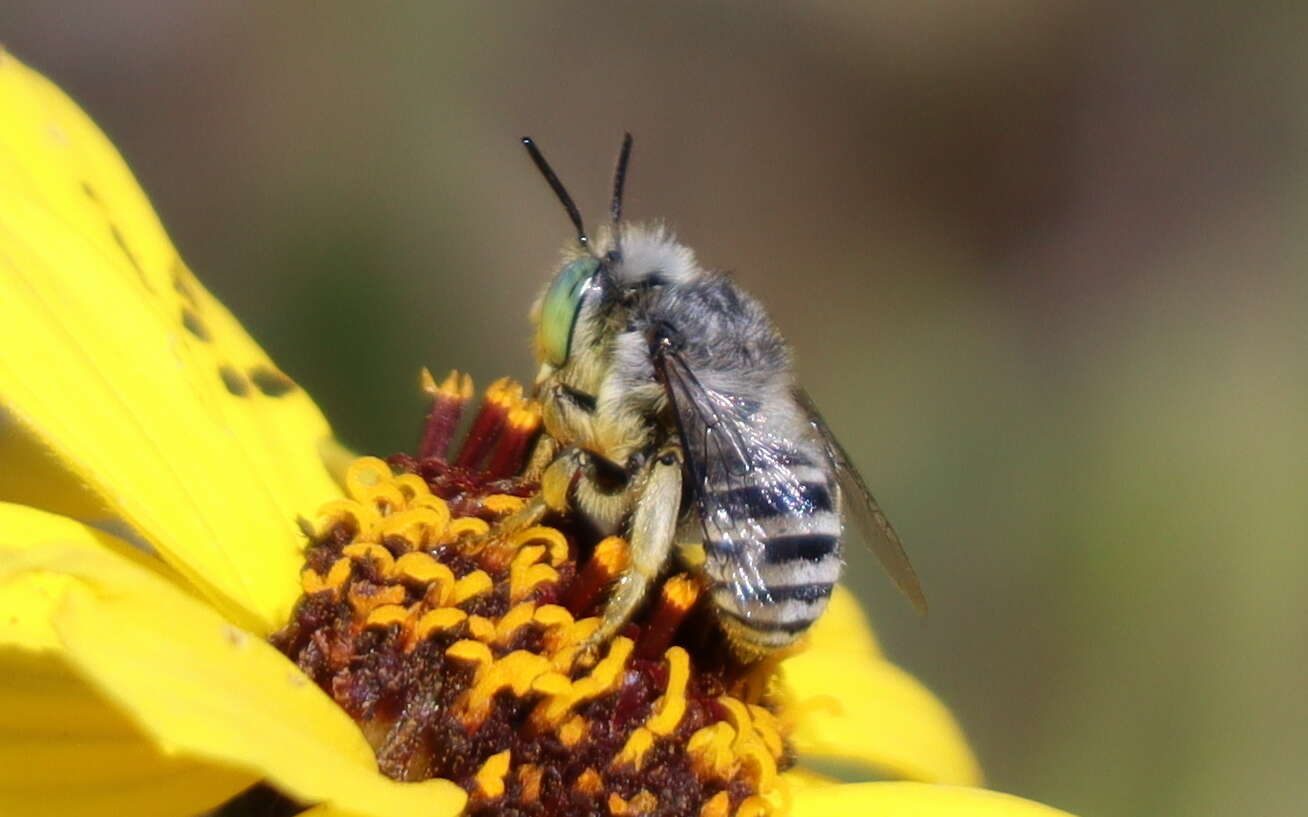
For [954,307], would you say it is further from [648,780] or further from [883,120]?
[648,780]

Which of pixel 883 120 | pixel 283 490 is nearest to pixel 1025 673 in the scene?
pixel 883 120

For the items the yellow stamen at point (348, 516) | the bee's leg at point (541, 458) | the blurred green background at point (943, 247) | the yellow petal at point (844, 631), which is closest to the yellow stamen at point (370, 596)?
the yellow stamen at point (348, 516)

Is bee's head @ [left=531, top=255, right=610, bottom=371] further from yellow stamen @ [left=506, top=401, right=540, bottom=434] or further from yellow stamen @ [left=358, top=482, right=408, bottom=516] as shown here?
yellow stamen @ [left=358, top=482, right=408, bottom=516]

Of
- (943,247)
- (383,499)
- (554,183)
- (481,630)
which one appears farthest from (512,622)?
(943,247)

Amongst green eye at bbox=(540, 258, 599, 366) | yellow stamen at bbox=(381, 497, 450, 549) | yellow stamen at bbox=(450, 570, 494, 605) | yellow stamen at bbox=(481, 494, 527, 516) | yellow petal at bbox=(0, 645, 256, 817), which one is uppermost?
green eye at bbox=(540, 258, 599, 366)

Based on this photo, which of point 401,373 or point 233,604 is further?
point 401,373

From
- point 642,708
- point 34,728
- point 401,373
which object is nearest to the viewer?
point 34,728

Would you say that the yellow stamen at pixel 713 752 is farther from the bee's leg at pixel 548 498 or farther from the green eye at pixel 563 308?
the green eye at pixel 563 308

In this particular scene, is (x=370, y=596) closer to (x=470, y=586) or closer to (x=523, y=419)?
(x=470, y=586)

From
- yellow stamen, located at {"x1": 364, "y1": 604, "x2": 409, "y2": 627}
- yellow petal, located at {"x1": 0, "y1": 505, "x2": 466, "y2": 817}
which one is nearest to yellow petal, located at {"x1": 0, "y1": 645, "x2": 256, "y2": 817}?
yellow petal, located at {"x1": 0, "y1": 505, "x2": 466, "y2": 817}
